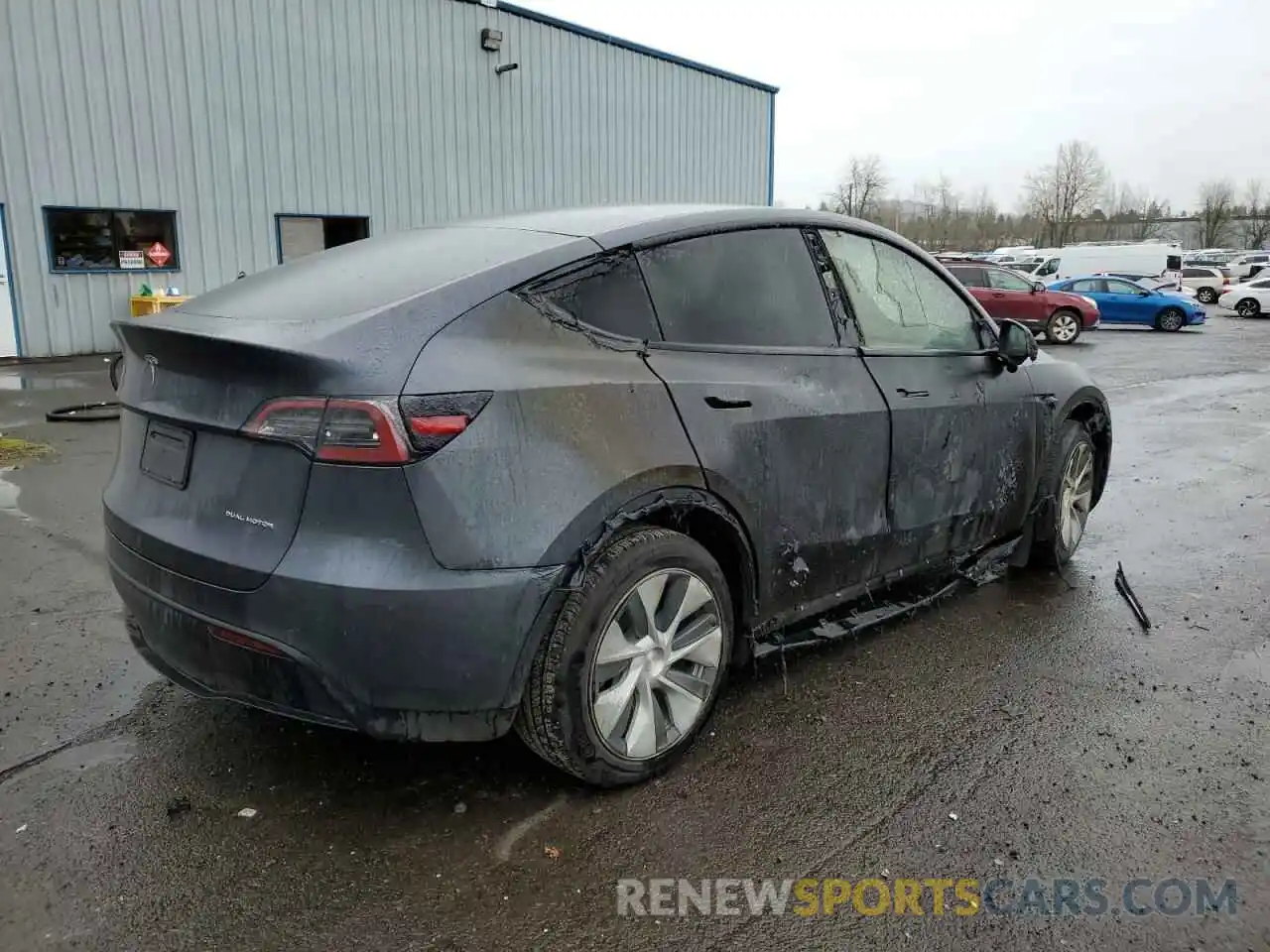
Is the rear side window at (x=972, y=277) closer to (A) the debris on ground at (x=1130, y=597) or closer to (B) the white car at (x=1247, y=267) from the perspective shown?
(A) the debris on ground at (x=1130, y=597)

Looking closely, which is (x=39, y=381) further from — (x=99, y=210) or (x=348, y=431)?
(x=348, y=431)

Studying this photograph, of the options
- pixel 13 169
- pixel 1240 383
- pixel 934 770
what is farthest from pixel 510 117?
pixel 934 770

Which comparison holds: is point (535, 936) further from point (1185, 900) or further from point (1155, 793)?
point (1155, 793)

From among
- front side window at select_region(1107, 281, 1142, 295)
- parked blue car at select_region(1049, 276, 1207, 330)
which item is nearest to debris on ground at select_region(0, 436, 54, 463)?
parked blue car at select_region(1049, 276, 1207, 330)

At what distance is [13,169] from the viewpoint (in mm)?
13281

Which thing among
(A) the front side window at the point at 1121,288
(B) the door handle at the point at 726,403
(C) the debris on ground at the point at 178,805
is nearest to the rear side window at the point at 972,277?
(A) the front side window at the point at 1121,288

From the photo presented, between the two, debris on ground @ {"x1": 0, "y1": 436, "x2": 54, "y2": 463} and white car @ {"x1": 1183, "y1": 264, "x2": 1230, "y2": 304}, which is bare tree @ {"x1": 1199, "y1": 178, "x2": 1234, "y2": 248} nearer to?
white car @ {"x1": 1183, "y1": 264, "x2": 1230, "y2": 304}

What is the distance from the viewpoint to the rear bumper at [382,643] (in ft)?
7.79

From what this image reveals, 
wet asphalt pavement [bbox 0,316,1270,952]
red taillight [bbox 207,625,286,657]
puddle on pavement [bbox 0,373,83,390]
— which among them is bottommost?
puddle on pavement [bbox 0,373,83,390]

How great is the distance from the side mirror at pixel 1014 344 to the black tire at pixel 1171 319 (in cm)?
2401

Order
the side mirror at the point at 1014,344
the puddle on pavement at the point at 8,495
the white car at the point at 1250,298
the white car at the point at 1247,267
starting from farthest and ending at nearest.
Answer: the white car at the point at 1247,267 < the white car at the point at 1250,298 < the puddle on pavement at the point at 8,495 < the side mirror at the point at 1014,344

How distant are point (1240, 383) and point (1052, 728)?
1320cm

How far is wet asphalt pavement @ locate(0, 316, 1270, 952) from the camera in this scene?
2.32 m

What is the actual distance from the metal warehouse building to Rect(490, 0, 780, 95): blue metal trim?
50mm
